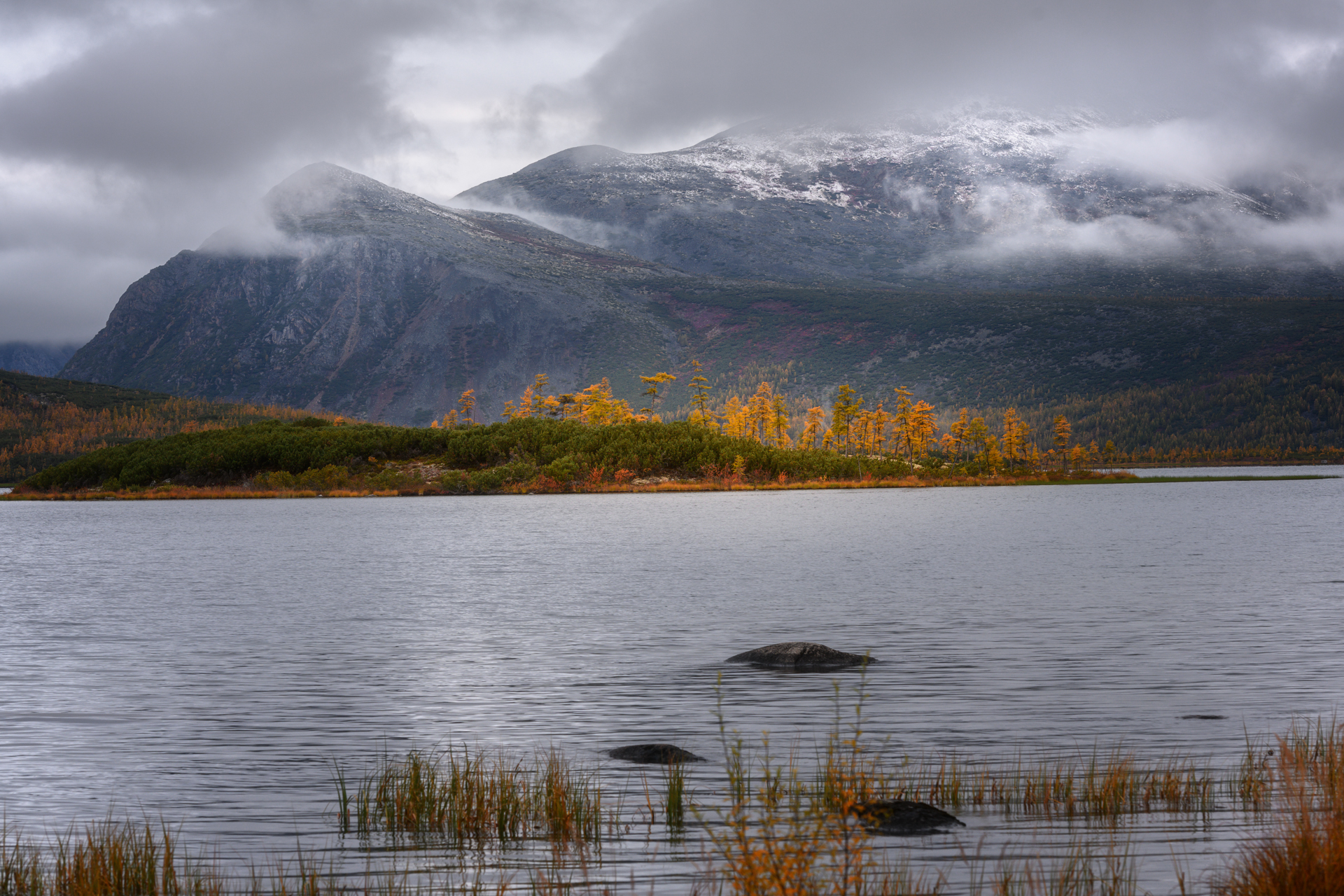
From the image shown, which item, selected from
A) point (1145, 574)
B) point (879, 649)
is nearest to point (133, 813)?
point (879, 649)

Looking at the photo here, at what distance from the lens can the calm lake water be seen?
15039 mm

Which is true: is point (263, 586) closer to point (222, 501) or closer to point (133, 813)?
point (133, 813)

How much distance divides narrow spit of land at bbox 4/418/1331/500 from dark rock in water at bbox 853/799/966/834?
126 metres

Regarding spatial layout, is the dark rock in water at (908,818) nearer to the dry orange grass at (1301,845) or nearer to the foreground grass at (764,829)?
Answer: the foreground grass at (764,829)

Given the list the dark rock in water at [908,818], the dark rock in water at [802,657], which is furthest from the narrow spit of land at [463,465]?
the dark rock in water at [908,818]

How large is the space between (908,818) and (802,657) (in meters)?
11.0

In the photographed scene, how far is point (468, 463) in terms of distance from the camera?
484 feet

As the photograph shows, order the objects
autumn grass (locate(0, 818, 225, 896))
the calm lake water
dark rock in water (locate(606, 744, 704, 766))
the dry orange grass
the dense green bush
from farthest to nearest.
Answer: the dense green bush, the calm lake water, dark rock in water (locate(606, 744, 704, 766)), autumn grass (locate(0, 818, 225, 896)), the dry orange grass

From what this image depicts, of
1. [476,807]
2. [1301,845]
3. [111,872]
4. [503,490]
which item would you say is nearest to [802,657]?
[476,807]

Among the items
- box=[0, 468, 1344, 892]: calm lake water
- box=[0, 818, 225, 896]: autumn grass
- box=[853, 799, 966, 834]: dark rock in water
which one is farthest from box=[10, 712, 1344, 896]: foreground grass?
box=[0, 468, 1344, 892]: calm lake water

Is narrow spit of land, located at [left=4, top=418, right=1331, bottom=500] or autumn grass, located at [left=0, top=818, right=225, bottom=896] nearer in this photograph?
autumn grass, located at [left=0, top=818, right=225, bottom=896]

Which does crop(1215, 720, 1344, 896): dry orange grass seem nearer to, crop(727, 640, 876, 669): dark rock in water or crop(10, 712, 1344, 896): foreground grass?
crop(10, 712, 1344, 896): foreground grass

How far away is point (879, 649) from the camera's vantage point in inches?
985

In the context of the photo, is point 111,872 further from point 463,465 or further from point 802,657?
point 463,465
